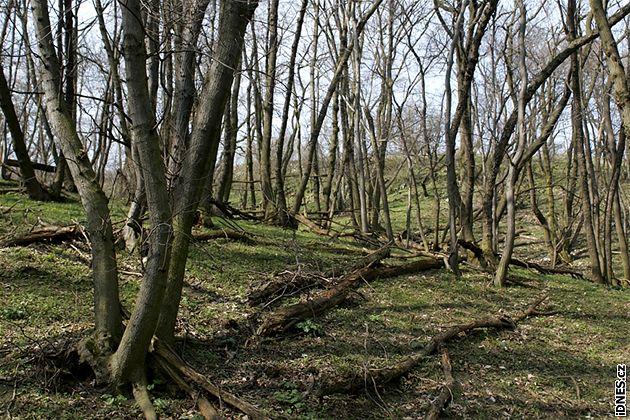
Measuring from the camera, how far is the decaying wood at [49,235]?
6723 mm

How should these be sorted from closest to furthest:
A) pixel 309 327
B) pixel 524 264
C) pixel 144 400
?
pixel 144 400 < pixel 309 327 < pixel 524 264

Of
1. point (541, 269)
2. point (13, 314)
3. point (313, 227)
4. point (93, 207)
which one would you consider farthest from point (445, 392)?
point (541, 269)

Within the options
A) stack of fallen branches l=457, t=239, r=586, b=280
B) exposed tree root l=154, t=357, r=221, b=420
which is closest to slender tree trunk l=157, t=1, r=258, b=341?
exposed tree root l=154, t=357, r=221, b=420

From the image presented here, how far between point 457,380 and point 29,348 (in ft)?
13.2

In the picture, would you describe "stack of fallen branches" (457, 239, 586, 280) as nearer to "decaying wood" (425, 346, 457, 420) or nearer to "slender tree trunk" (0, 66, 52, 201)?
"decaying wood" (425, 346, 457, 420)

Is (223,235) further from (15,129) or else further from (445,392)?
(445,392)

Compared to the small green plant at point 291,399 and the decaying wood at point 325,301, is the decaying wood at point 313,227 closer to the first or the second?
the decaying wood at point 325,301

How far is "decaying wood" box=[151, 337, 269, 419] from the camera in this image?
4055 mm

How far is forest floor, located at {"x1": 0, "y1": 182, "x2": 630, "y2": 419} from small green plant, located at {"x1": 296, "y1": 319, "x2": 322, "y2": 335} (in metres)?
0.01

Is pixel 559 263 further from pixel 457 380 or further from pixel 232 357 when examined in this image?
pixel 232 357

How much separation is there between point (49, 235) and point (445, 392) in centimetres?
534

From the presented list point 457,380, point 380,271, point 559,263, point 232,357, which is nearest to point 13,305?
point 232,357

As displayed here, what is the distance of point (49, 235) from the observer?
22.7ft

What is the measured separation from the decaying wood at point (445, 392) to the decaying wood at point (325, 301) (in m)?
1.66
